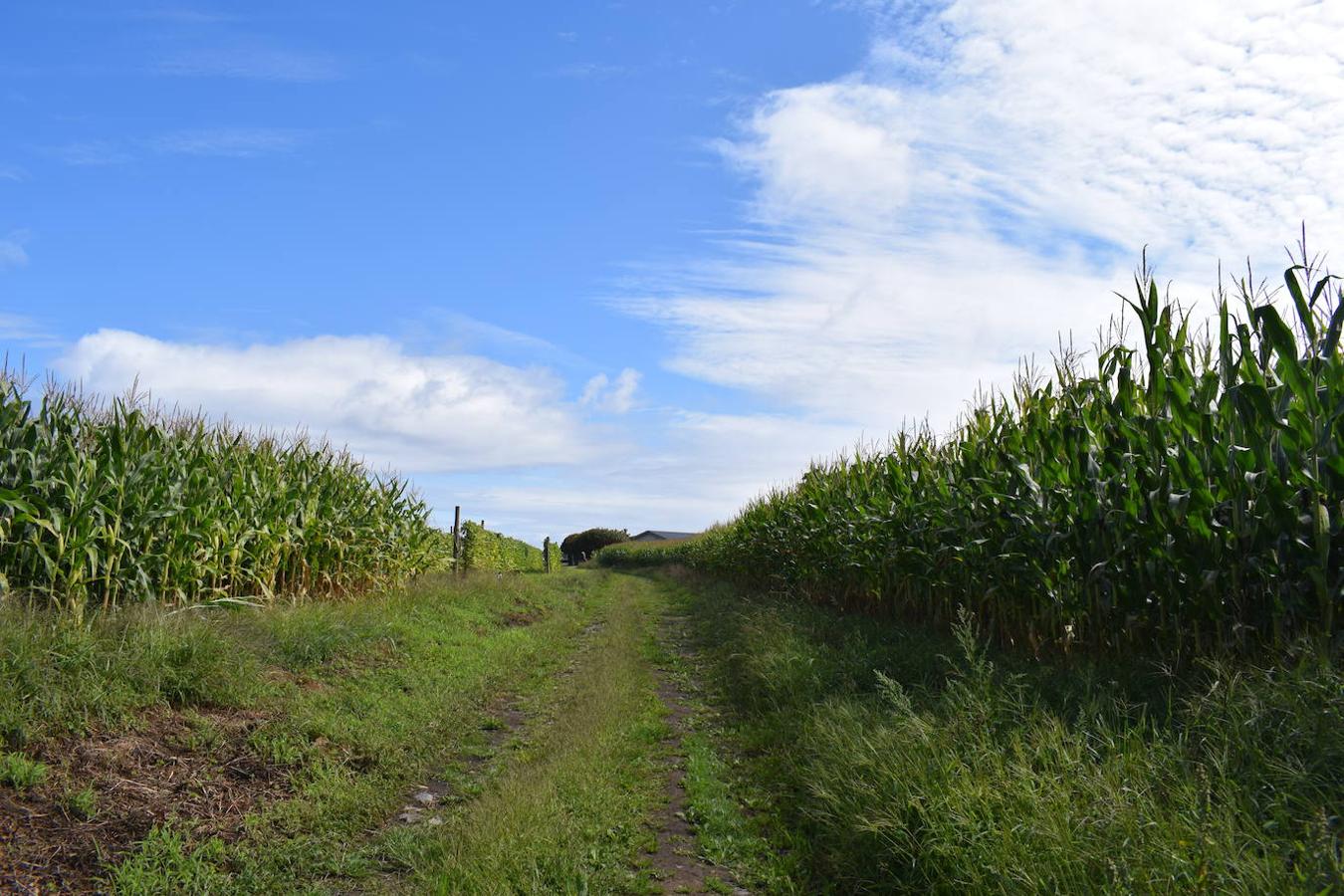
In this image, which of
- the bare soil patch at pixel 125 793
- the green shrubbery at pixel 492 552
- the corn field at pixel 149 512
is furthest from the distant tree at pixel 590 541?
the bare soil patch at pixel 125 793

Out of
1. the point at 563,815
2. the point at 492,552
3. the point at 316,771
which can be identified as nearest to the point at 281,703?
the point at 316,771

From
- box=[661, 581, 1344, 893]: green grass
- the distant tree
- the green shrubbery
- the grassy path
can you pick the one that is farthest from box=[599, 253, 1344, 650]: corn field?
the distant tree

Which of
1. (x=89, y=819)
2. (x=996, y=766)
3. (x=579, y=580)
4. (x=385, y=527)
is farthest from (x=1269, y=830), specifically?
(x=579, y=580)

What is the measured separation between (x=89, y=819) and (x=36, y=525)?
4220 millimetres

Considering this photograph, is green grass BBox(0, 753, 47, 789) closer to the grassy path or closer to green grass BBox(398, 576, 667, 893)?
the grassy path

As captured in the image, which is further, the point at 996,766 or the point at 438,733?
the point at 438,733

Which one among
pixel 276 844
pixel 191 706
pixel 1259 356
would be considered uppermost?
pixel 1259 356

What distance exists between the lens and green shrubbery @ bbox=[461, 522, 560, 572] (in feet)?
104

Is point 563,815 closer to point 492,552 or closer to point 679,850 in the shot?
point 679,850

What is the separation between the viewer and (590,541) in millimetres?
100750

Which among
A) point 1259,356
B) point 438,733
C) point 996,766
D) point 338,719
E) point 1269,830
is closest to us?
point 1269,830

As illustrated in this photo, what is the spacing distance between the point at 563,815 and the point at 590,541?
96.1 meters

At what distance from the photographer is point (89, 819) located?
17.3 ft

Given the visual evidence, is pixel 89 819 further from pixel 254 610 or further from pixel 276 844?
pixel 254 610
